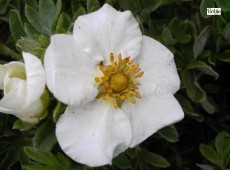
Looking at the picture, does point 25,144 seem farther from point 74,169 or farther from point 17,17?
point 17,17

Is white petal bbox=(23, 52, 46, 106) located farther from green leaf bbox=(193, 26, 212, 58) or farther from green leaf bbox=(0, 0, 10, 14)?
green leaf bbox=(193, 26, 212, 58)

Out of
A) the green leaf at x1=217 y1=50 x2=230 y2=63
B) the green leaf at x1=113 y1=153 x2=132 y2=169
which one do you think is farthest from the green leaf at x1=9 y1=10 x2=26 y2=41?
the green leaf at x1=217 y1=50 x2=230 y2=63

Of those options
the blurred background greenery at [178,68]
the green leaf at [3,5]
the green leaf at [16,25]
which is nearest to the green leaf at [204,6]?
the blurred background greenery at [178,68]

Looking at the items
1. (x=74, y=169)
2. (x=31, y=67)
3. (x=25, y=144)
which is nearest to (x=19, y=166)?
(x=25, y=144)

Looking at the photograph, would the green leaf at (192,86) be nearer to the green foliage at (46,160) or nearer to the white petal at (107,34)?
the white petal at (107,34)

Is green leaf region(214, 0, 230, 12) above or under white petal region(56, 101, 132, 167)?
above

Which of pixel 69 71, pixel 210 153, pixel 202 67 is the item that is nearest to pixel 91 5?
pixel 69 71

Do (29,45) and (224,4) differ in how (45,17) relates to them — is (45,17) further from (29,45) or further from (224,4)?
(224,4)
